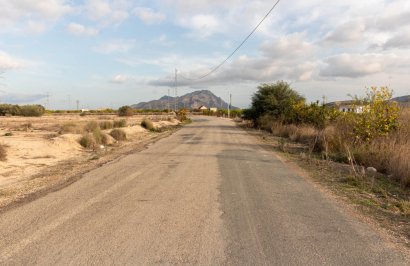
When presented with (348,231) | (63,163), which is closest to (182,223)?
(348,231)

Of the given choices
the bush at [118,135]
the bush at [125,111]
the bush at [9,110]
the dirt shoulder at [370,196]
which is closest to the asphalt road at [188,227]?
the dirt shoulder at [370,196]

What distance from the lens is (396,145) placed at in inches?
546

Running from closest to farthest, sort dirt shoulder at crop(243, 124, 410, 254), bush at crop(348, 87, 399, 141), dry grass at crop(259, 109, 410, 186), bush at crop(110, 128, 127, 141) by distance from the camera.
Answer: dirt shoulder at crop(243, 124, 410, 254)
dry grass at crop(259, 109, 410, 186)
bush at crop(348, 87, 399, 141)
bush at crop(110, 128, 127, 141)

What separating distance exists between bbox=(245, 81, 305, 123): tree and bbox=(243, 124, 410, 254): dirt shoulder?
89.7 feet

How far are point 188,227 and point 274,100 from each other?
36913 mm

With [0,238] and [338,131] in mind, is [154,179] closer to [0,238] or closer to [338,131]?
[0,238]

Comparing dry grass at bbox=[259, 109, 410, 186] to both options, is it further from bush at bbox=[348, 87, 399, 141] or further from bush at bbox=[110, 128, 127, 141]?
bush at bbox=[110, 128, 127, 141]

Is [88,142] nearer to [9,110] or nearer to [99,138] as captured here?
[99,138]

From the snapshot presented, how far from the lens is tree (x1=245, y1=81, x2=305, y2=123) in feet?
134

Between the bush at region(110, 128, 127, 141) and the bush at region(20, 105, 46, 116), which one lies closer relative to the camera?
the bush at region(110, 128, 127, 141)

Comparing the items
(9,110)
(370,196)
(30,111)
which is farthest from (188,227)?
(9,110)

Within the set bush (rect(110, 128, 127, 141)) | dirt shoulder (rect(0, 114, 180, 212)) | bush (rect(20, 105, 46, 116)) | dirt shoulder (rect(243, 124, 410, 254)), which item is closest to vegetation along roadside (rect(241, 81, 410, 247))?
dirt shoulder (rect(243, 124, 410, 254))

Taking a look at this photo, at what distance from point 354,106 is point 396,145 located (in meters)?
4.54

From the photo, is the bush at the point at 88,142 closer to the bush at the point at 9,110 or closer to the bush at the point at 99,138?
the bush at the point at 99,138
